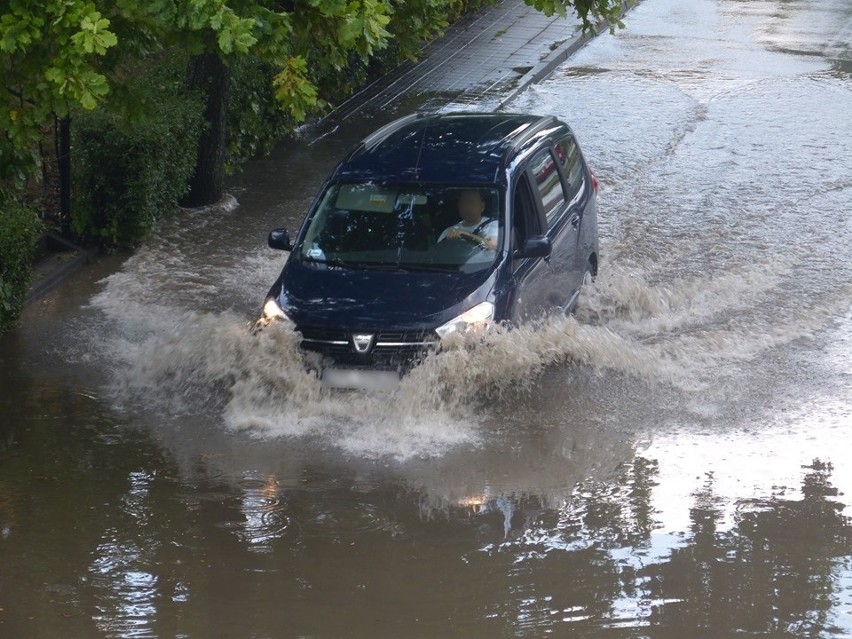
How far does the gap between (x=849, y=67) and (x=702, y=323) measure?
1253 cm

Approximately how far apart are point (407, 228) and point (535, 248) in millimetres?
973

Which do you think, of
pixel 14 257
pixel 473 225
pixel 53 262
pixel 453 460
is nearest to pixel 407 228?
pixel 473 225

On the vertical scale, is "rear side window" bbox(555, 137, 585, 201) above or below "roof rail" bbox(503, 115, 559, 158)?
below

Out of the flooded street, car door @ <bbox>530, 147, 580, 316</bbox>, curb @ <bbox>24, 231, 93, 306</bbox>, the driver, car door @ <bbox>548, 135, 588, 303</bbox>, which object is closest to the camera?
the flooded street

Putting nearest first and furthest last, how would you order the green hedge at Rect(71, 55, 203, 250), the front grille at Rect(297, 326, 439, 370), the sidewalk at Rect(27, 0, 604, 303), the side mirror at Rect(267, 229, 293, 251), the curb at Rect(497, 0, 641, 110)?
the front grille at Rect(297, 326, 439, 370)
the side mirror at Rect(267, 229, 293, 251)
the green hedge at Rect(71, 55, 203, 250)
the sidewalk at Rect(27, 0, 604, 303)
the curb at Rect(497, 0, 641, 110)

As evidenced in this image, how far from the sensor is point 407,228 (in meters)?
8.99

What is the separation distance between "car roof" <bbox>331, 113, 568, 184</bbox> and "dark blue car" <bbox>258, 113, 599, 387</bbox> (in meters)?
0.01

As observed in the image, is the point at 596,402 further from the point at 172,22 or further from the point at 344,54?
the point at 172,22

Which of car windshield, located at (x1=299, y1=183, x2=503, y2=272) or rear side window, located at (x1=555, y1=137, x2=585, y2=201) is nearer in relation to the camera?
car windshield, located at (x1=299, y1=183, x2=503, y2=272)

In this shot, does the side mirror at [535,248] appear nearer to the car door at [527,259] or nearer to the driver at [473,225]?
the car door at [527,259]

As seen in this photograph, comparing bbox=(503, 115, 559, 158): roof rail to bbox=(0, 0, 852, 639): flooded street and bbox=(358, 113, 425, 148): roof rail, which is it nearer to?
bbox=(358, 113, 425, 148): roof rail

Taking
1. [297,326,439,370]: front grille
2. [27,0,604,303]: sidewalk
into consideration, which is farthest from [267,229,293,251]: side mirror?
[27,0,604,303]: sidewalk

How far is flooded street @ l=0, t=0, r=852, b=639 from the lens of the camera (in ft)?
19.7

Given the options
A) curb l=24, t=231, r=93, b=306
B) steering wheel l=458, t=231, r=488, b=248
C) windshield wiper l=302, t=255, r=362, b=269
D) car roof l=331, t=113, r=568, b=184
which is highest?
car roof l=331, t=113, r=568, b=184
